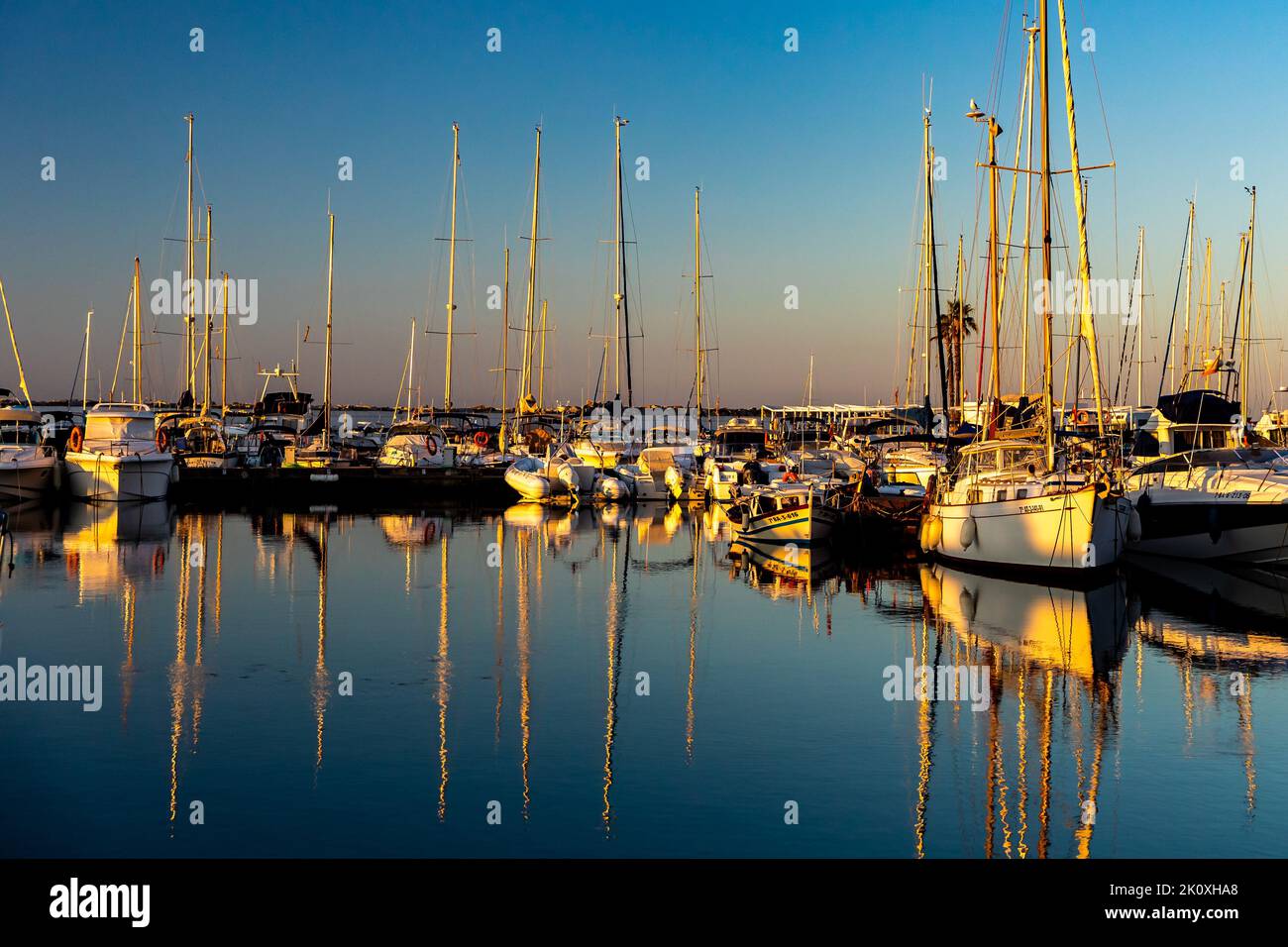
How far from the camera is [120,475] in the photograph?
53281mm

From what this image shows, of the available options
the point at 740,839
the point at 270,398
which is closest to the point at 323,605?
the point at 740,839

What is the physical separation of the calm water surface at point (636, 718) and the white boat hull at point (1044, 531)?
929 millimetres

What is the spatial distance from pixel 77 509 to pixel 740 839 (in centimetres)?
4547

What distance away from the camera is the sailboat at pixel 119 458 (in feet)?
175

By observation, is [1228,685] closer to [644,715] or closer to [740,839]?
[644,715]

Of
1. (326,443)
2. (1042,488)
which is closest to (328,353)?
(326,443)

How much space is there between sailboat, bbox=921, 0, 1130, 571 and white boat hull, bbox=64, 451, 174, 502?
33227mm

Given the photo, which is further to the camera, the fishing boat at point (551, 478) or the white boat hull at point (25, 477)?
the fishing boat at point (551, 478)

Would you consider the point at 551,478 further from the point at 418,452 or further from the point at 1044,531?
the point at 1044,531

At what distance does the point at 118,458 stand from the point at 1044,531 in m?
38.7

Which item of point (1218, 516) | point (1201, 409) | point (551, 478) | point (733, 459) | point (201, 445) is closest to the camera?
point (1218, 516)

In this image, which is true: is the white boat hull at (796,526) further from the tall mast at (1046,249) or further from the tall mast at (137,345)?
the tall mast at (137,345)

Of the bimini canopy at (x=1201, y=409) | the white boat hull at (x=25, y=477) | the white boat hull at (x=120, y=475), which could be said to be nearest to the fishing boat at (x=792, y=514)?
the bimini canopy at (x=1201, y=409)

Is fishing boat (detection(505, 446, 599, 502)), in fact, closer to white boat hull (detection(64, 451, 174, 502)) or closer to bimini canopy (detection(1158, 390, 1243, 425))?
white boat hull (detection(64, 451, 174, 502))
